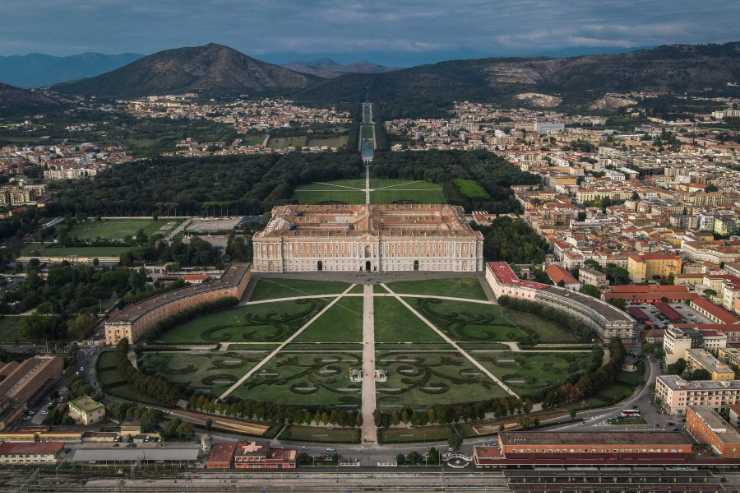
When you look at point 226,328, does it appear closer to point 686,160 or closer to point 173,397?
point 173,397

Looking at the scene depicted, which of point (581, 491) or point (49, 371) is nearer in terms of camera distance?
point (581, 491)

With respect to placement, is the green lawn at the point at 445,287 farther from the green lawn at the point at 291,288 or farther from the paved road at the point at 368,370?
the green lawn at the point at 291,288

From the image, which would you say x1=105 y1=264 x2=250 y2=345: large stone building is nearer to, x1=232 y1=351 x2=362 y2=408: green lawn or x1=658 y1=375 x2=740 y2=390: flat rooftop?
x1=232 y1=351 x2=362 y2=408: green lawn

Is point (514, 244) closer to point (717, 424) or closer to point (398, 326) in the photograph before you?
point (398, 326)

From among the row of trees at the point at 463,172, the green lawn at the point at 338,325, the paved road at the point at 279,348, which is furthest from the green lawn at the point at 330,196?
the green lawn at the point at 338,325

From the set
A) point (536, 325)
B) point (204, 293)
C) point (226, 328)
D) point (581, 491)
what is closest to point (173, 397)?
point (226, 328)

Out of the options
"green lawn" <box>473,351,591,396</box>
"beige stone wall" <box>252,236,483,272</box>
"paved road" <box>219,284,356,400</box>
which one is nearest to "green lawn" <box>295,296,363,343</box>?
"paved road" <box>219,284,356,400</box>
